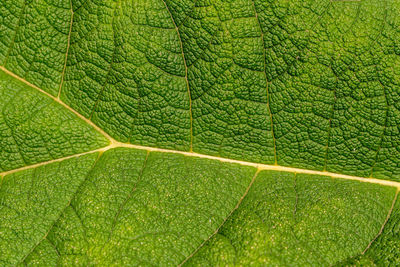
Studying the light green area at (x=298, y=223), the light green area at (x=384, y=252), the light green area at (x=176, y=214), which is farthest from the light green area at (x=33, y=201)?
the light green area at (x=384, y=252)

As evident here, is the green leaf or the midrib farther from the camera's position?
the midrib

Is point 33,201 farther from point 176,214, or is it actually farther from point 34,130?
point 176,214

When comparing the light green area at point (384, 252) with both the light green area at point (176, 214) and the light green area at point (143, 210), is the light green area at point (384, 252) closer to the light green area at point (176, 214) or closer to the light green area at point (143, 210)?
the light green area at point (176, 214)

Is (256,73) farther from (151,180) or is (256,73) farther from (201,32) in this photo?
(151,180)

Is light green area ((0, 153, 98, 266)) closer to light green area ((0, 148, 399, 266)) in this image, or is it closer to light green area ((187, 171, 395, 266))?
light green area ((0, 148, 399, 266))

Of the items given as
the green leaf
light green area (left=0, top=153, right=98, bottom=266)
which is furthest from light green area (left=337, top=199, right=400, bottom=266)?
light green area (left=0, top=153, right=98, bottom=266)

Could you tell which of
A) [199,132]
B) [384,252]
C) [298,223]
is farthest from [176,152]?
[384,252]
